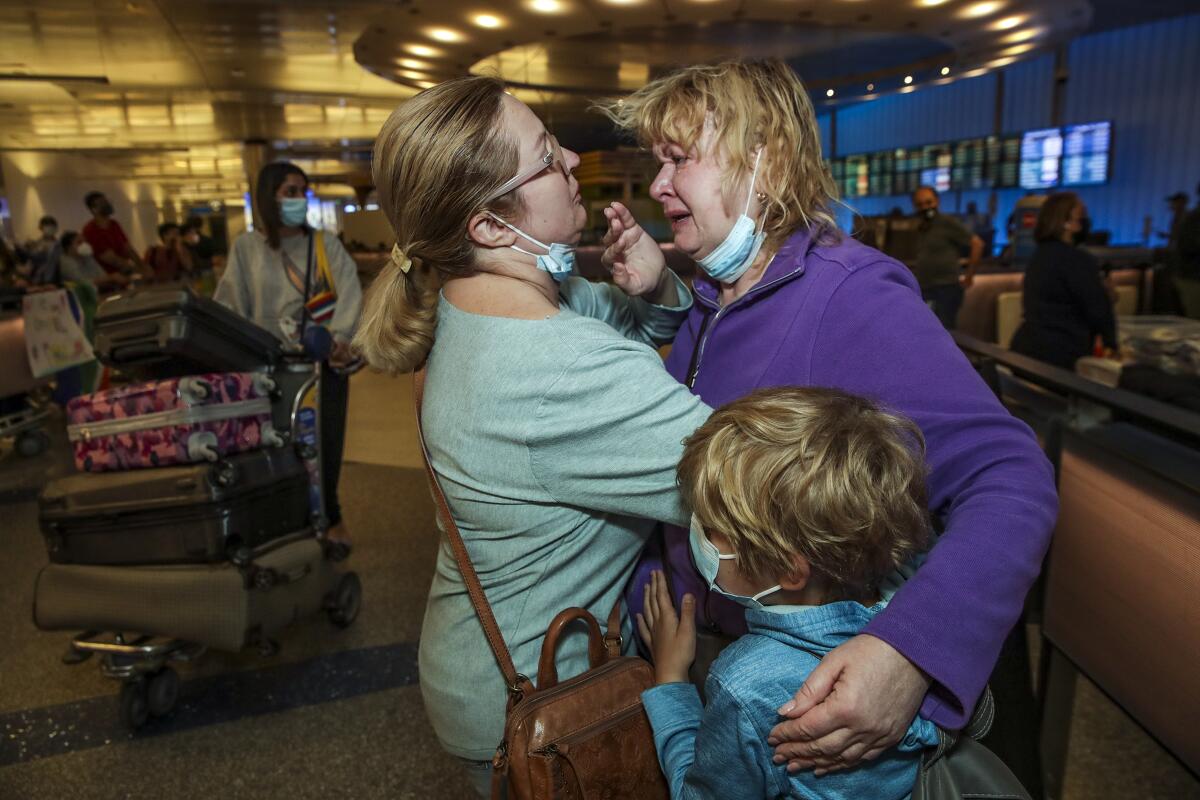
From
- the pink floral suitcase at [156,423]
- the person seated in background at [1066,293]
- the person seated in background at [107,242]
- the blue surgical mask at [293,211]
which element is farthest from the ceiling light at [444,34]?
the pink floral suitcase at [156,423]

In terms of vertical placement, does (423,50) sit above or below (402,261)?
above

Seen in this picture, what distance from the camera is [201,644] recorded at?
2572 millimetres

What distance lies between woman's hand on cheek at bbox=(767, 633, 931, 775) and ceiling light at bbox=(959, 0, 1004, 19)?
11.6m

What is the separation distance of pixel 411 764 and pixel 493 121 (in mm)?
1962

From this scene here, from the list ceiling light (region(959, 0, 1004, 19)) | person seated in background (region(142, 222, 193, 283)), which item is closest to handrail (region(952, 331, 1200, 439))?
ceiling light (region(959, 0, 1004, 19))

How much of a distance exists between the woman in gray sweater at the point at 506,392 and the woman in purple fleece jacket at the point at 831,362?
0.54 feet

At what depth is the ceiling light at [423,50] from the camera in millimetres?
11219

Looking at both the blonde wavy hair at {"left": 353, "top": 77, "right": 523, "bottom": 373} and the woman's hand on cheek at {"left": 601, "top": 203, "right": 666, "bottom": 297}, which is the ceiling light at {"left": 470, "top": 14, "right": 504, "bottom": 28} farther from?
the blonde wavy hair at {"left": 353, "top": 77, "right": 523, "bottom": 373}

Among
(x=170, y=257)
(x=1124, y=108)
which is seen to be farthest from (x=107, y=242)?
(x=1124, y=108)

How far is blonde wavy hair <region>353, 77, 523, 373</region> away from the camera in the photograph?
1117mm

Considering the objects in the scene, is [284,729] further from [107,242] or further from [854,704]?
[107,242]

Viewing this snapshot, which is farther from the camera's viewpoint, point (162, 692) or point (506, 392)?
point (162, 692)

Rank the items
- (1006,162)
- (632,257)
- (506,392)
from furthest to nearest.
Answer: (1006,162), (632,257), (506,392)

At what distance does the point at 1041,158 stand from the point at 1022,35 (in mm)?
3357
